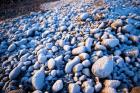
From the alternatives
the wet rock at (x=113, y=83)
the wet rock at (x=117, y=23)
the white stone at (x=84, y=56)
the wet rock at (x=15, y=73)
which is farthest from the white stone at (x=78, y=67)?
the wet rock at (x=117, y=23)

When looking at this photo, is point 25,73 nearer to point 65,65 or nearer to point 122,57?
point 65,65

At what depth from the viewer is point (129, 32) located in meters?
3.13

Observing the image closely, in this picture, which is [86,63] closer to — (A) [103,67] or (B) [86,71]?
(B) [86,71]

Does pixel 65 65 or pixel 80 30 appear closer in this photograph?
pixel 65 65

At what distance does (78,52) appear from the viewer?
2.95 m

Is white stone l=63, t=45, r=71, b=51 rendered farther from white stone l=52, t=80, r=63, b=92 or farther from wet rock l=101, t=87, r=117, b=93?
wet rock l=101, t=87, r=117, b=93

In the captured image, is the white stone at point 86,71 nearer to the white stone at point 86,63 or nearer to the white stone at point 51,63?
the white stone at point 86,63

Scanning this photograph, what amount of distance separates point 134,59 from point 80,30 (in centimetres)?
91

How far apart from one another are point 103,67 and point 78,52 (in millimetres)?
458

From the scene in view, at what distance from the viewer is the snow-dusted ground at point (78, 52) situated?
2.62 metres

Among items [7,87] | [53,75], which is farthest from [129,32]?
[7,87]

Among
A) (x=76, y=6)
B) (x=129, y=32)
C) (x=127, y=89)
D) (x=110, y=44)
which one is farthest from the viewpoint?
Result: (x=76, y=6)

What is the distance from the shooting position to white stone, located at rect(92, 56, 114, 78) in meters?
2.59

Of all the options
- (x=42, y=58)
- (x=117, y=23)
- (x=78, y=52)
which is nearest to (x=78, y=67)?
(x=78, y=52)
